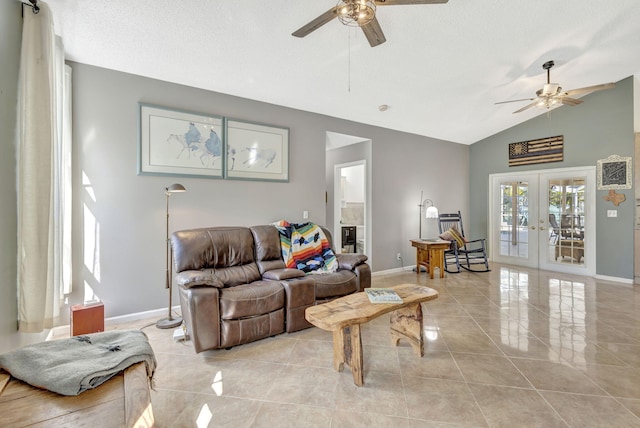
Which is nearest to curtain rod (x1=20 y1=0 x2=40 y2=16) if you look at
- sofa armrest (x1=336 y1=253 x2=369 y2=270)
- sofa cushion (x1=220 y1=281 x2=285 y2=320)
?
sofa cushion (x1=220 y1=281 x2=285 y2=320)

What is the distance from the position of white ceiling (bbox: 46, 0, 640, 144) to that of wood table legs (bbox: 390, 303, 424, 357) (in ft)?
8.66

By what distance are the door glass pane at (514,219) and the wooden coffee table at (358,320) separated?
4.68m

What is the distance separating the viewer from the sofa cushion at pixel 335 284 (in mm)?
3139

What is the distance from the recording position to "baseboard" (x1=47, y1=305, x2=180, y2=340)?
111 inches

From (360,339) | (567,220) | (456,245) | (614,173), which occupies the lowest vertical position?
(360,339)

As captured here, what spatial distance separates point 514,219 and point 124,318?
685 cm

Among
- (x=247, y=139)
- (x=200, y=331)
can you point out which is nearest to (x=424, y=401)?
(x=200, y=331)

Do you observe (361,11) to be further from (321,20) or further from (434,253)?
(434,253)

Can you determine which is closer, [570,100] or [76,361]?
[76,361]

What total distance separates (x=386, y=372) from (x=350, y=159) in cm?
402

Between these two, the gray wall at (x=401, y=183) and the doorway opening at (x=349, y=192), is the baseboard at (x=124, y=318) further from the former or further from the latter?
the gray wall at (x=401, y=183)

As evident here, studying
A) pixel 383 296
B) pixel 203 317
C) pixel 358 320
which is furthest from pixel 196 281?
pixel 383 296

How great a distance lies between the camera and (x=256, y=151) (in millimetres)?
3902

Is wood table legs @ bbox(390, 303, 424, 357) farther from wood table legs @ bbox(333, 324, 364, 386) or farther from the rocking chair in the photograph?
the rocking chair
